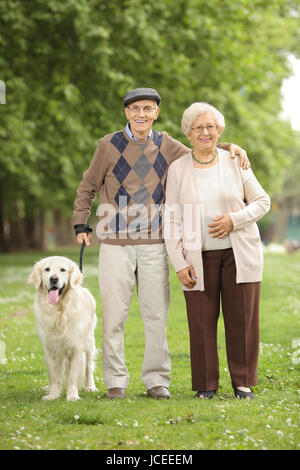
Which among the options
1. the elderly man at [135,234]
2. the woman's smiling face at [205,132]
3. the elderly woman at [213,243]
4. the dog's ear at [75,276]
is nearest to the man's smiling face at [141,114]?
the elderly man at [135,234]

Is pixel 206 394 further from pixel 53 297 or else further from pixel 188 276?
pixel 53 297

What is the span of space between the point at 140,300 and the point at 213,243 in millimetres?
800

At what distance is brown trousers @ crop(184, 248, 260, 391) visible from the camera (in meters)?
5.65

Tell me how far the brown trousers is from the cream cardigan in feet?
0.33

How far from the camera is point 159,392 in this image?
19.1 feet

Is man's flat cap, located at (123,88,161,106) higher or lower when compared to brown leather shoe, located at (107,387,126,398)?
higher

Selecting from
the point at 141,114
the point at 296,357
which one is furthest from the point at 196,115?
the point at 296,357

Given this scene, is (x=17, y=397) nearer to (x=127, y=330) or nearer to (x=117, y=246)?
(x=117, y=246)

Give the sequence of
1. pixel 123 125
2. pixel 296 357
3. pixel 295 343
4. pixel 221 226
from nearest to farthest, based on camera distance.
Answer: pixel 221 226
pixel 296 357
pixel 295 343
pixel 123 125

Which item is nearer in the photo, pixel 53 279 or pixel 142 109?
pixel 142 109

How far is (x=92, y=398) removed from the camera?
5.89 metres

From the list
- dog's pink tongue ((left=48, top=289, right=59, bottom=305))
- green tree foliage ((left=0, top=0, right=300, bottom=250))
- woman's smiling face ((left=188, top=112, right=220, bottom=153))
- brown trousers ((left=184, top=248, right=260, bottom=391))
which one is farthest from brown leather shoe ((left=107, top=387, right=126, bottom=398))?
green tree foliage ((left=0, top=0, right=300, bottom=250))

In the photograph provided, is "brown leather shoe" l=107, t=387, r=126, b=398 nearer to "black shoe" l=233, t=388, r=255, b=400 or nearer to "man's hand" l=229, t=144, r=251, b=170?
"black shoe" l=233, t=388, r=255, b=400

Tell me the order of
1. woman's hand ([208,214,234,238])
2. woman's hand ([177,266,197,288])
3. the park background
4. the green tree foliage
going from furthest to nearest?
1. the green tree foliage
2. woman's hand ([177,266,197,288])
3. woman's hand ([208,214,234,238])
4. the park background
